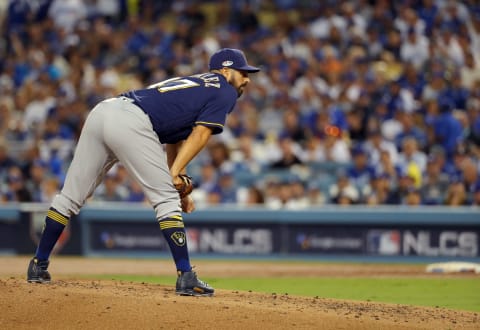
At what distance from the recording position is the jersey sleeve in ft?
22.0

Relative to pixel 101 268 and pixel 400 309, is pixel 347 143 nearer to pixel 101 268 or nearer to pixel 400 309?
pixel 101 268

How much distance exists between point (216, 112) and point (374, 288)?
433 cm

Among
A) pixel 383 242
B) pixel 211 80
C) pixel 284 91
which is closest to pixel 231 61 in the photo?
pixel 211 80

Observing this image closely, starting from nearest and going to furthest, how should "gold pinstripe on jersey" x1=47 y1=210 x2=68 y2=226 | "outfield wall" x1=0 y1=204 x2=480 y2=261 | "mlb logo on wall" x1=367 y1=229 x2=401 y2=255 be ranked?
"gold pinstripe on jersey" x1=47 y1=210 x2=68 y2=226, "outfield wall" x1=0 y1=204 x2=480 y2=261, "mlb logo on wall" x1=367 y1=229 x2=401 y2=255

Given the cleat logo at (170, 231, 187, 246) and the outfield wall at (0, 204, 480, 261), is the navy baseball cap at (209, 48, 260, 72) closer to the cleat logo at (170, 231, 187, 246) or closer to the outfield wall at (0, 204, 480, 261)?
the cleat logo at (170, 231, 187, 246)

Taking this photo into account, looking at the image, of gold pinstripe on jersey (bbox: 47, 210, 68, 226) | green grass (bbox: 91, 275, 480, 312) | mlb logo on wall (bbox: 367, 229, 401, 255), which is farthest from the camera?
mlb logo on wall (bbox: 367, 229, 401, 255)

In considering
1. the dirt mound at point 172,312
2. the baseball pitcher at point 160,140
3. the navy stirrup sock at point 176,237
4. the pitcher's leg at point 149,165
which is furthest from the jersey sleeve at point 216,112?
the dirt mound at point 172,312

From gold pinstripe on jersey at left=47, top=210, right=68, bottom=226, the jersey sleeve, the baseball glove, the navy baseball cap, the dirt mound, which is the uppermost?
the navy baseball cap

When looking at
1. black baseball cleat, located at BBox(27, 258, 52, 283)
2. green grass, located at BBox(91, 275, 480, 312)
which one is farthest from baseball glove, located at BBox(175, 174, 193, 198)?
green grass, located at BBox(91, 275, 480, 312)

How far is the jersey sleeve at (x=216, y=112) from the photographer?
6699 mm

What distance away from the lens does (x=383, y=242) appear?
563 inches

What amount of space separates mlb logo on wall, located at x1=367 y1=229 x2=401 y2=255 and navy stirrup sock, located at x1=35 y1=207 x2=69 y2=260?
26.2 feet

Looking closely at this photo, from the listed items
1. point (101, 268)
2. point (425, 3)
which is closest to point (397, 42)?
point (425, 3)

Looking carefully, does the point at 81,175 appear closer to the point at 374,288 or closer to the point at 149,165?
the point at 149,165
